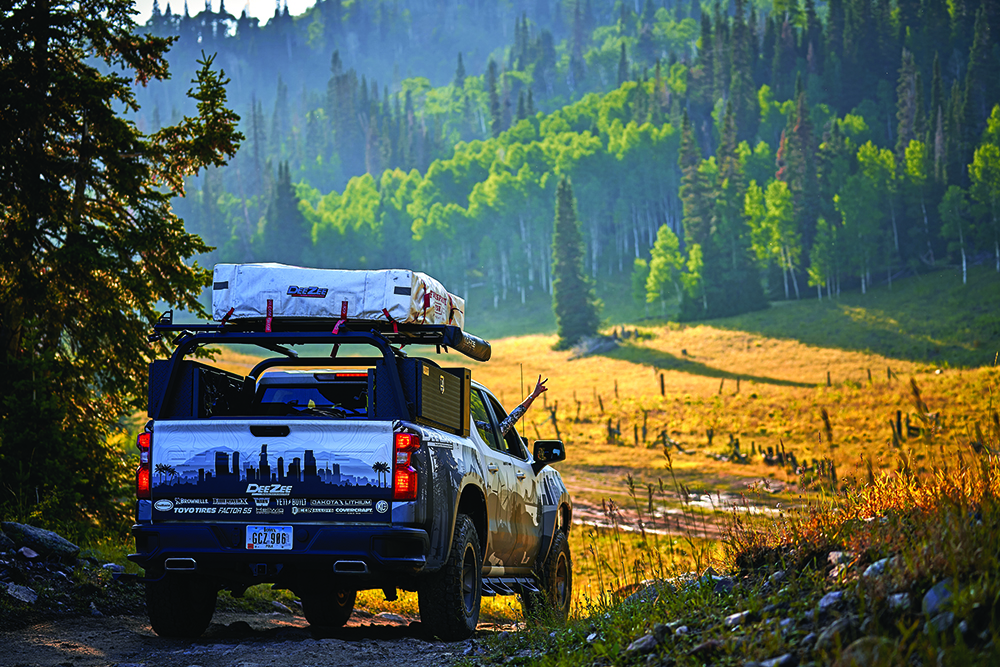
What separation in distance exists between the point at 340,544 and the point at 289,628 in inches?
79.4

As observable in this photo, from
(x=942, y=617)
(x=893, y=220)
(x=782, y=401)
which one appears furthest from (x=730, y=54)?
(x=942, y=617)

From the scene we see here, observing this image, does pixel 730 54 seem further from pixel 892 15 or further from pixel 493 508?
pixel 493 508

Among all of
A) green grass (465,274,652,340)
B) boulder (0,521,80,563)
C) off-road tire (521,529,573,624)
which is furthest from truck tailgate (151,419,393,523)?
green grass (465,274,652,340)

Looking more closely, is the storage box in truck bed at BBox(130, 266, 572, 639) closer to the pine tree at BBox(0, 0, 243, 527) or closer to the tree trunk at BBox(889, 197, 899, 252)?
the pine tree at BBox(0, 0, 243, 527)

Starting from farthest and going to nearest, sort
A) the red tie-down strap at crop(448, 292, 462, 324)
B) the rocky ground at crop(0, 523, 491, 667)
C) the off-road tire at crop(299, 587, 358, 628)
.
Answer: the off-road tire at crop(299, 587, 358, 628) < the red tie-down strap at crop(448, 292, 462, 324) < the rocky ground at crop(0, 523, 491, 667)

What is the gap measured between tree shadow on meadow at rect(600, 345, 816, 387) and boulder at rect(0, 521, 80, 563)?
159 feet

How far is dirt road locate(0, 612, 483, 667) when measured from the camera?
5773mm

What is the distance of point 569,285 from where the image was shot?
7744cm

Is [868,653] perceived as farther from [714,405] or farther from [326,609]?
[714,405]

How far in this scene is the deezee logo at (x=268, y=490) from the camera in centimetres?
591

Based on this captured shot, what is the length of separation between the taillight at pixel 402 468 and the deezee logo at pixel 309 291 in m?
1.18

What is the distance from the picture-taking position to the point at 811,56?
436 ft

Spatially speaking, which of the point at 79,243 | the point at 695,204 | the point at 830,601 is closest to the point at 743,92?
the point at 695,204

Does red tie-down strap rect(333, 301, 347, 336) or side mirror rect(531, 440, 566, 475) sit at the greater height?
red tie-down strap rect(333, 301, 347, 336)
